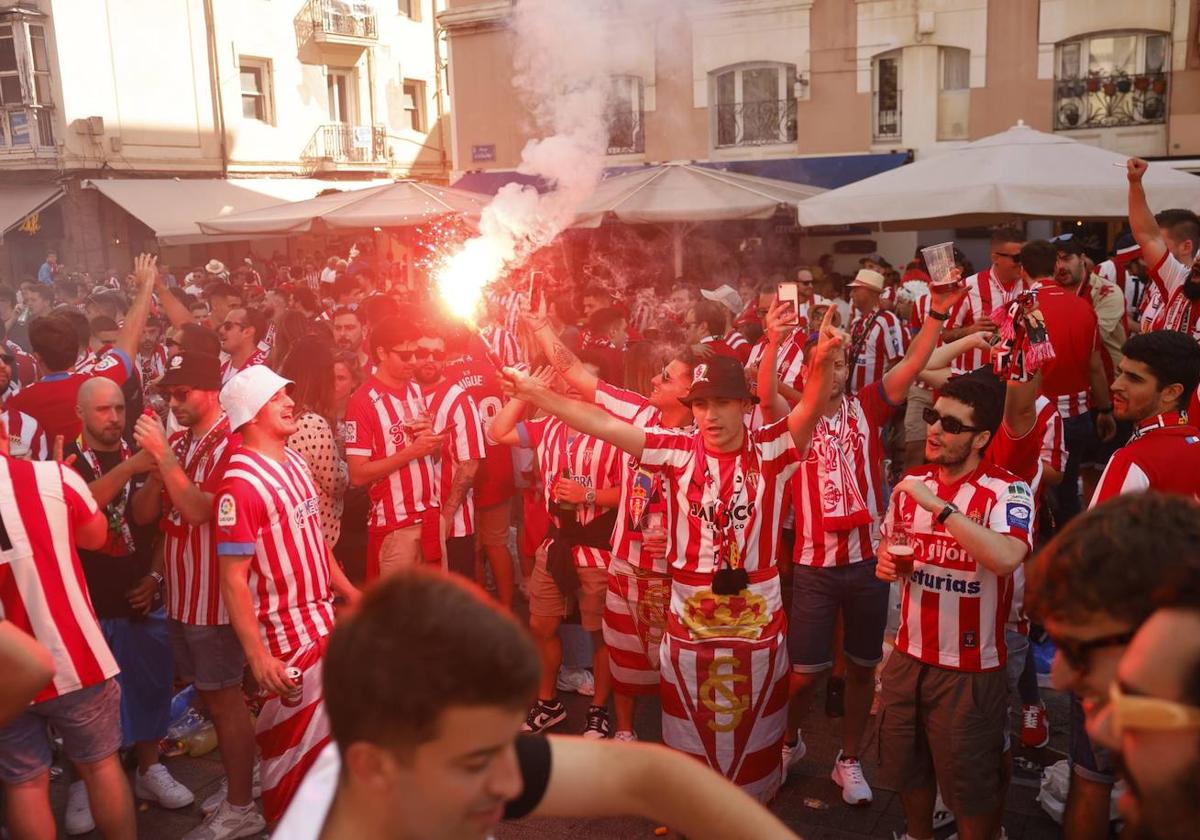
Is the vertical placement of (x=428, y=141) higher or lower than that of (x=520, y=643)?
higher

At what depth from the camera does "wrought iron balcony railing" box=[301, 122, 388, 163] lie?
27.4m

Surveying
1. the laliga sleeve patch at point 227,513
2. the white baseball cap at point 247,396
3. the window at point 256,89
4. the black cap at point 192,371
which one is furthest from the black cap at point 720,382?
the window at point 256,89

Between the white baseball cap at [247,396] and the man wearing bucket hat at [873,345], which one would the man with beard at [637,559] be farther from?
the man wearing bucket hat at [873,345]

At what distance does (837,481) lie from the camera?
4.54m

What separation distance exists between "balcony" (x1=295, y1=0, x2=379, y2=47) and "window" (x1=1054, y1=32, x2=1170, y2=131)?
60.3ft

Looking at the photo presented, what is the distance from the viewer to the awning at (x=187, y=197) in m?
22.1

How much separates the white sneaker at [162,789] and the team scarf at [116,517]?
39.7 inches

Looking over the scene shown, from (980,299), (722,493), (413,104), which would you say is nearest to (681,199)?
(980,299)

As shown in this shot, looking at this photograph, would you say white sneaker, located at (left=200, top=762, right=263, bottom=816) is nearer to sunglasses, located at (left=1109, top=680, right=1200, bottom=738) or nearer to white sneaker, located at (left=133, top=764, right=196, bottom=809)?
white sneaker, located at (left=133, top=764, right=196, bottom=809)

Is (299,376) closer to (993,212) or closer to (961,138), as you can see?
(993,212)

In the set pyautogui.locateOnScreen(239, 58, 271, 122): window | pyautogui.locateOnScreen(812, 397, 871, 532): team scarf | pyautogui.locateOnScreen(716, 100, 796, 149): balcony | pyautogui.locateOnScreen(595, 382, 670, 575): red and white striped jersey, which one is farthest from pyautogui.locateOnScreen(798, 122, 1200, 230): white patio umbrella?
pyautogui.locateOnScreen(239, 58, 271, 122): window

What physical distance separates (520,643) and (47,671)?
5.09 ft

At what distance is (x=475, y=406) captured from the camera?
5.57m

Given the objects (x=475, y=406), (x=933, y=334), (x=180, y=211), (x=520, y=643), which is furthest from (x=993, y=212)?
(x=180, y=211)
